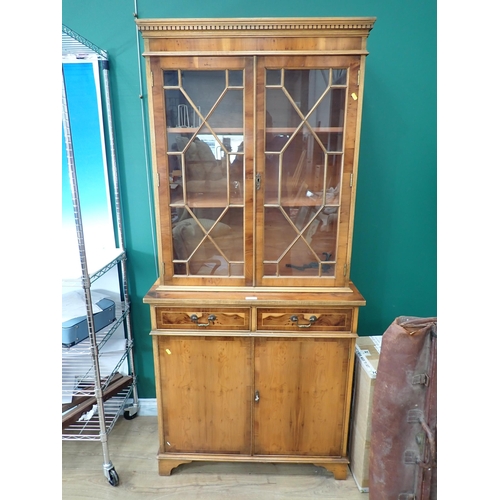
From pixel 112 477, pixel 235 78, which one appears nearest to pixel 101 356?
pixel 112 477

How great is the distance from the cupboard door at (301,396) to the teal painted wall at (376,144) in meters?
0.50

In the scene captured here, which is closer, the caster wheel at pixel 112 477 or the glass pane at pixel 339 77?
the glass pane at pixel 339 77

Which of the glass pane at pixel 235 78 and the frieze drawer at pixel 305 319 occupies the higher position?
the glass pane at pixel 235 78

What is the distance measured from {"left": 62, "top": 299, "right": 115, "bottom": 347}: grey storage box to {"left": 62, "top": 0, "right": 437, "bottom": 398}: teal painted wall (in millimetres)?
207

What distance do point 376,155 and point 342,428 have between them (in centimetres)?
135

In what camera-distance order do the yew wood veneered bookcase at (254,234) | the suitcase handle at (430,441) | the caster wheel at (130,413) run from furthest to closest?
the caster wheel at (130,413) < the yew wood veneered bookcase at (254,234) < the suitcase handle at (430,441)

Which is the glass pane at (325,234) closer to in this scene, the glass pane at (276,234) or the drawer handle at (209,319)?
the glass pane at (276,234)

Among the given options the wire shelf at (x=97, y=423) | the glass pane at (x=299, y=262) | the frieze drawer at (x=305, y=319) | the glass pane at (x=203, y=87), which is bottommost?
the wire shelf at (x=97, y=423)

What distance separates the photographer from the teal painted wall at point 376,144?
165cm

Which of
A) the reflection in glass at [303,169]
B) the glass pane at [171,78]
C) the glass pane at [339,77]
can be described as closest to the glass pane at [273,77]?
the reflection in glass at [303,169]

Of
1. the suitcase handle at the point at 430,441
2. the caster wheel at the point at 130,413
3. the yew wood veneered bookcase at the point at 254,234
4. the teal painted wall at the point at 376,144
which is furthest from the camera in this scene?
the caster wheel at the point at 130,413

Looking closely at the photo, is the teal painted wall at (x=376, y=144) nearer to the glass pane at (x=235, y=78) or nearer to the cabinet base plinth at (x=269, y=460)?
the glass pane at (x=235, y=78)

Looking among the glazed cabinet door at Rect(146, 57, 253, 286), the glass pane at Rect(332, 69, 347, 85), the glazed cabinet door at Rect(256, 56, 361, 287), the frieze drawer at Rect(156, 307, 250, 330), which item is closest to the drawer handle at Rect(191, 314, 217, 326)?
the frieze drawer at Rect(156, 307, 250, 330)

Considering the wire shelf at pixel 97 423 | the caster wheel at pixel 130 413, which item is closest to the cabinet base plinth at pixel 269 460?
Result: the wire shelf at pixel 97 423
